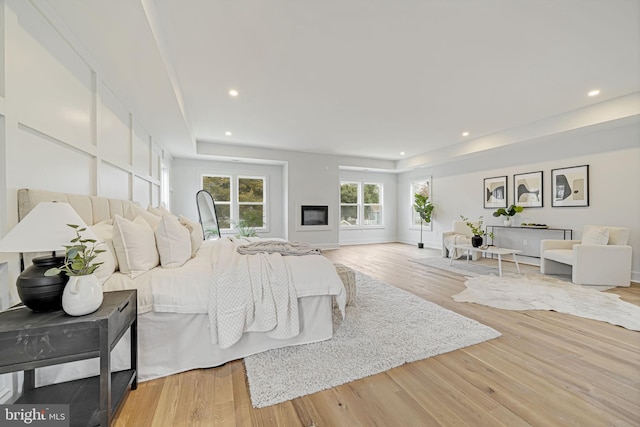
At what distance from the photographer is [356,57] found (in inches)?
108

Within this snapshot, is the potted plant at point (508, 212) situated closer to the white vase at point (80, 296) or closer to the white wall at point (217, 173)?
the white wall at point (217, 173)

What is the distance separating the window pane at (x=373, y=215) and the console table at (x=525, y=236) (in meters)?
3.32

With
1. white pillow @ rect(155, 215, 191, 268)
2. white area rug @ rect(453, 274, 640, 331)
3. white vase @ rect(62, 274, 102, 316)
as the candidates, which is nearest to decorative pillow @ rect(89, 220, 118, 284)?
white pillow @ rect(155, 215, 191, 268)

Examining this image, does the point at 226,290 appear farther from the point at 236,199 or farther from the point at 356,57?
the point at 236,199

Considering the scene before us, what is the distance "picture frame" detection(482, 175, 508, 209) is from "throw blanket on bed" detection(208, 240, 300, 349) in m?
5.83

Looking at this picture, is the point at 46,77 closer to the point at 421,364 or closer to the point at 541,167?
the point at 421,364

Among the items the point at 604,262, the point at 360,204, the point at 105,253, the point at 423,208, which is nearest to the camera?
the point at 105,253

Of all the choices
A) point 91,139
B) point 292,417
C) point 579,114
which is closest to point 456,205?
point 579,114

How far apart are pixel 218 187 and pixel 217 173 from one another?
368mm

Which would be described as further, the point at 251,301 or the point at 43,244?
the point at 251,301

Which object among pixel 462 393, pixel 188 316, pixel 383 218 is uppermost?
pixel 383 218

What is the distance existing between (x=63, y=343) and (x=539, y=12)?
3.76 metres

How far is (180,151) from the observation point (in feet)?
19.1

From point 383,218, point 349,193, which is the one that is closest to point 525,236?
point 383,218
